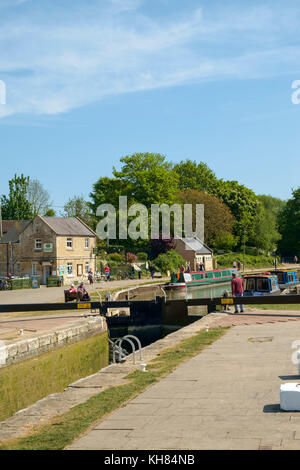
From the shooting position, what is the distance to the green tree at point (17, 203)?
78.8 m

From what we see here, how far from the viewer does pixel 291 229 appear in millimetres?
88250

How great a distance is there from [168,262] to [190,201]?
66.3ft

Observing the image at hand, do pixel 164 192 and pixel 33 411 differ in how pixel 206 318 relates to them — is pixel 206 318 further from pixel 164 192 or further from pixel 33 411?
pixel 164 192

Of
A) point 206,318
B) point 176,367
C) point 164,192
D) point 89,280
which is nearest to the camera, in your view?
point 176,367

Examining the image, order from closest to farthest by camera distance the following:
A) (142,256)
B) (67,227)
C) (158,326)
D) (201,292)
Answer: (158,326) < (201,292) < (67,227) < (142,256)

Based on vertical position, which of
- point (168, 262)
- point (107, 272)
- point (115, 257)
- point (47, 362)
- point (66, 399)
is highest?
point (115, 257)

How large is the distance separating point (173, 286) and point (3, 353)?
22328 millimetres

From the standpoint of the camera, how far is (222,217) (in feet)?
254

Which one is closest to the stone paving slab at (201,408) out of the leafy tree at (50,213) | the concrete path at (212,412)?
the concrete path at (212,412)

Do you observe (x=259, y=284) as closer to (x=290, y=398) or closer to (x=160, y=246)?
(x=290, y=398)

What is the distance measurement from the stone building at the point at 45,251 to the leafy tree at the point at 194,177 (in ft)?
155

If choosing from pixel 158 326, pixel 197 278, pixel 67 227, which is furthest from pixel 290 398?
pixel 67 227

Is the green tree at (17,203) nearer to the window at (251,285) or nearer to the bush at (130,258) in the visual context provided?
the bush at (130,258)
